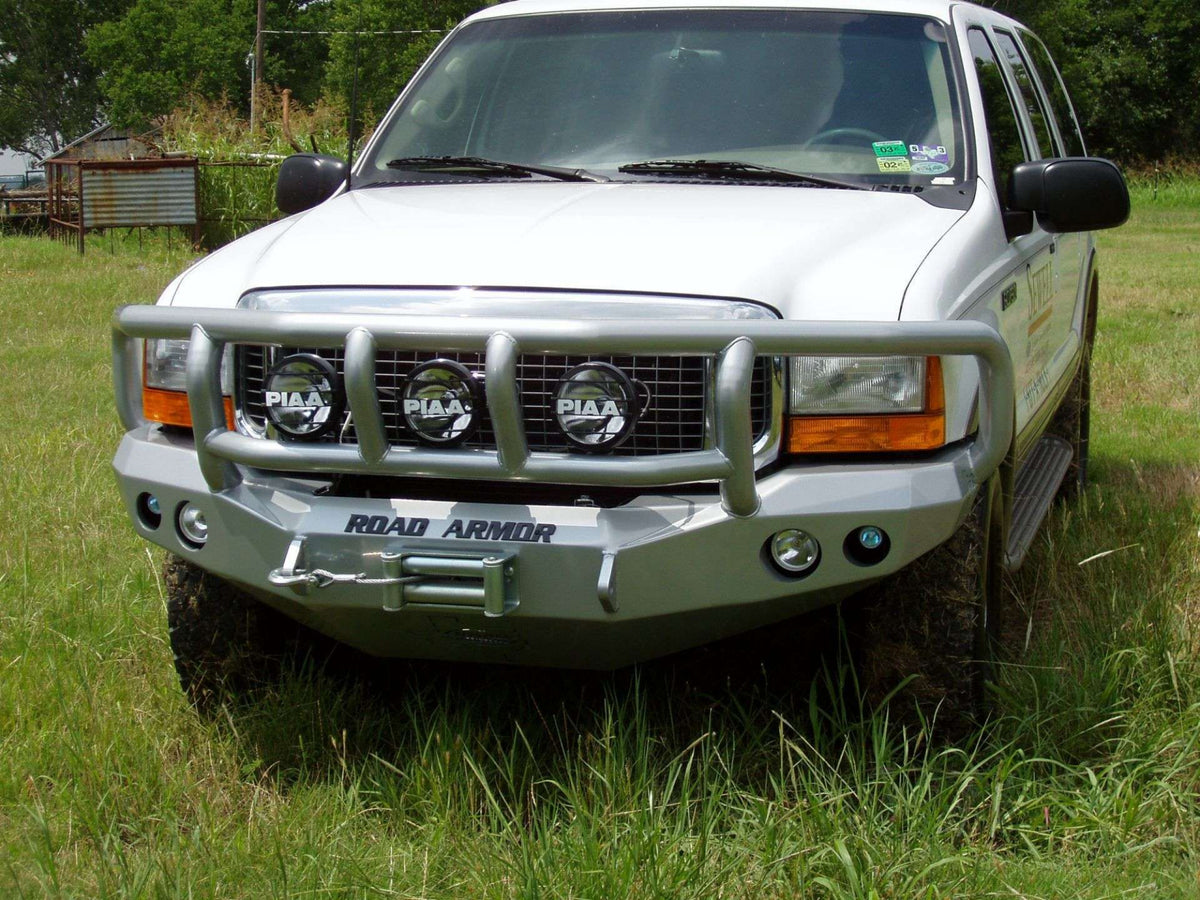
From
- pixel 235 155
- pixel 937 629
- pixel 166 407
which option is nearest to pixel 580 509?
pixel 937 629

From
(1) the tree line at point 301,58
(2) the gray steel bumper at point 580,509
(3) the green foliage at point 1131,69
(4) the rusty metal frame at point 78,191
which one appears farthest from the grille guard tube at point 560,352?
(3) the green foliage at point 1131,69

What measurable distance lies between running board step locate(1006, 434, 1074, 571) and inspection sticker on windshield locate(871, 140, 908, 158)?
0.92m

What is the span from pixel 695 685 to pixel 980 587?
835mm

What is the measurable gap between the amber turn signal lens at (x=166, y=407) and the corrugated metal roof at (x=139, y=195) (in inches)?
555

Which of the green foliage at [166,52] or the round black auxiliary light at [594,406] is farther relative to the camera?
the green foliage at [166,52]

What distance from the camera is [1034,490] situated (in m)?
4.31

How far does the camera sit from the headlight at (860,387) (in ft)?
8.96

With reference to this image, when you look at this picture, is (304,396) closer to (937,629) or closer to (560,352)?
(560,352)

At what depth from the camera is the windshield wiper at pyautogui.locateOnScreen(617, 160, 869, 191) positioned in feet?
11.6

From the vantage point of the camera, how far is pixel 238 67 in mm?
71062

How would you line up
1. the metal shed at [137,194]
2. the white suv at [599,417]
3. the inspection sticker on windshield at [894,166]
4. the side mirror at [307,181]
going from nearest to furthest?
the white suv at [599,417] < the inspection sticker on windshield at [894,166] < the side mirror at [307,181] < the metal shed at [137,194]

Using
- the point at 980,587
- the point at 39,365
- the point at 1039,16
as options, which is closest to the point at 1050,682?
the point at 980,587

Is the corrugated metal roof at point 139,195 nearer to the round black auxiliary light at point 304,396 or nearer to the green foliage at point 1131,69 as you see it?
the round black auxiliary light at point 304,396

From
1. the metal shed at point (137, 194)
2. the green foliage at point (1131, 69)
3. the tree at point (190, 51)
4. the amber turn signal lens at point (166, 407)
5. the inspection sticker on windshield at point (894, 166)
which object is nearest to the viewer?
the amber turn signal lens at point (166, 407)
